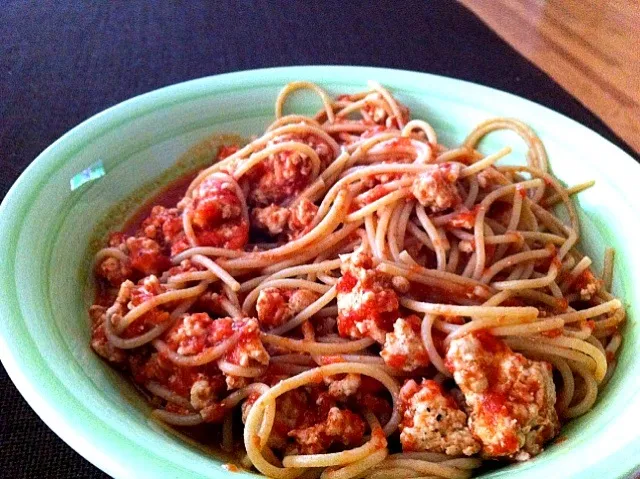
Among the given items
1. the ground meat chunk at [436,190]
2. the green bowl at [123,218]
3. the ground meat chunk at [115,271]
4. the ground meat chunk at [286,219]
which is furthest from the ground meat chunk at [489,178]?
the ground meat chunk at [115,271]

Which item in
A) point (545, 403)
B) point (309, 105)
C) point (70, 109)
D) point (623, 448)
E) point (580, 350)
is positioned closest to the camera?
point (623, 448)

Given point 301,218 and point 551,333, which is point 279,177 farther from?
point 551,333

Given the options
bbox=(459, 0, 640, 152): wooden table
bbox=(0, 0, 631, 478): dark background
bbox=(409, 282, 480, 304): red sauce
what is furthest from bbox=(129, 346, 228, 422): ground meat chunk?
bbox=(459, 0, 640, 152): wooden table

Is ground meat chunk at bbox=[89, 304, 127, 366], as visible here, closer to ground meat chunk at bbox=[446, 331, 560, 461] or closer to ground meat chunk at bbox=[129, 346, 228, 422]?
ground meat chunk at bbox=[129, 346, 228, 422]

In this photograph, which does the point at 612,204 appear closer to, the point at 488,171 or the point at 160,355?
the point at 488,171

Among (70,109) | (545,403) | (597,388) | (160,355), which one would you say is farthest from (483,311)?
(70,109)

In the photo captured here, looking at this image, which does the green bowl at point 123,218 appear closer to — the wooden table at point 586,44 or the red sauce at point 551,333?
the red sauce at point 551,333

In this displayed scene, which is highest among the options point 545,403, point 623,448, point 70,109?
point 623,448

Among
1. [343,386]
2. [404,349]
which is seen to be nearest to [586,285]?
[404,349]
